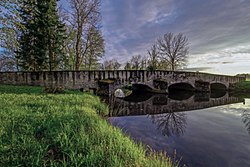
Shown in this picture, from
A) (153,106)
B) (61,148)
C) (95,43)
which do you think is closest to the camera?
(61,148)

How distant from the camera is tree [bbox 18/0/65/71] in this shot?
17.4m

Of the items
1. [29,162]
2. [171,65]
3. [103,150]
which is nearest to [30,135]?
[29,162]

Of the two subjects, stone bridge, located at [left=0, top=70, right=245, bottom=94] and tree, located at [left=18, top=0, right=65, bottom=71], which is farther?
tree, located at [left=18, top=0, right=65, bottom=71]

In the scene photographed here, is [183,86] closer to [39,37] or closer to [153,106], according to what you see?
[153,106]

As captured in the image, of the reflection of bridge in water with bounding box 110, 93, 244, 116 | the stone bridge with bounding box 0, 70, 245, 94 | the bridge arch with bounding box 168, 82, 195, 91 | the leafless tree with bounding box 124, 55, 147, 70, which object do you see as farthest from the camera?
the leafless tree with bounding box 124, 55, 147, 70

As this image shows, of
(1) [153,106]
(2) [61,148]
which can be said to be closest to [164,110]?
(1) [153,106]

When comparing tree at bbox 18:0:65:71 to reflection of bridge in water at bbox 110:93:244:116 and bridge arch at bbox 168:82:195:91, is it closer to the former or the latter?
reflection of bridge in water at bbox 110:93:244:116

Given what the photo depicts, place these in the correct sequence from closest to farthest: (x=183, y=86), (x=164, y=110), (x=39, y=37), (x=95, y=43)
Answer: (x=164, y=110), (x=39, y=37), (x=95, y=43), (x=183, y=86)

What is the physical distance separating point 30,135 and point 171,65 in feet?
Result: 107

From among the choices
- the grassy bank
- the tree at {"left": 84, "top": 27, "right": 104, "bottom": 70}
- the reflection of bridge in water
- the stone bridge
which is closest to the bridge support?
the stone bridge

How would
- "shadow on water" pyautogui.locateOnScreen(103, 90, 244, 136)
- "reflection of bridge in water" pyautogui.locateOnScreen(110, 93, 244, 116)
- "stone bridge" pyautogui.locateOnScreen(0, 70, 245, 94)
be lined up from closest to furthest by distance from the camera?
"shadow on water" pyautogui.locateOnScreen(103, 90, 244, 136) < "reflection of bridge in water" pyautogui.locateOnScreen(110, 93, 244, 116) < "stone bridge" pyautogui.locateOnScreen(0, 70, 245, 94)

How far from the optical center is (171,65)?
3294 cm

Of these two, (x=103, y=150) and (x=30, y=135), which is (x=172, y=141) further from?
(x=30, y=135)

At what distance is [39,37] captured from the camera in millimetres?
17719
